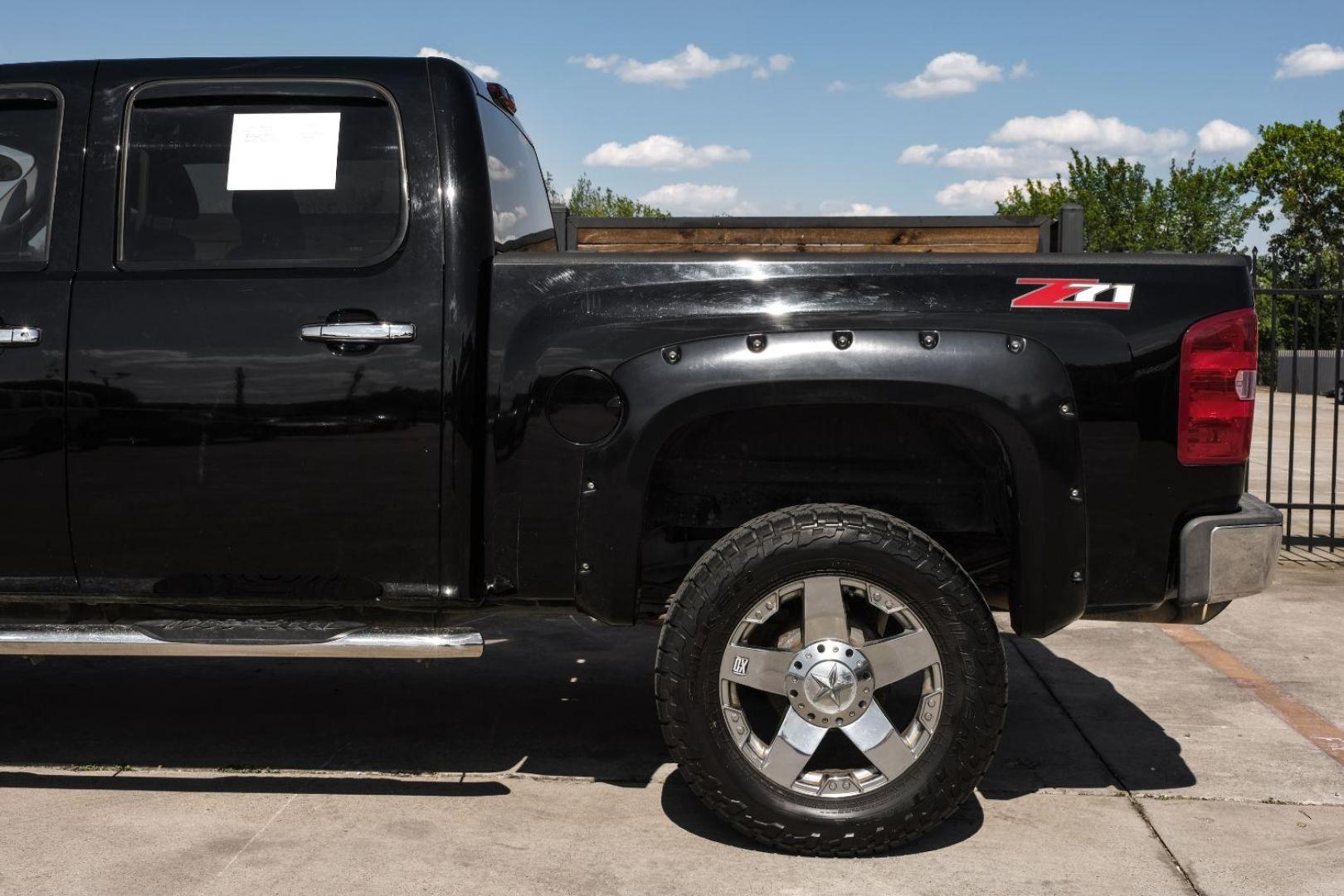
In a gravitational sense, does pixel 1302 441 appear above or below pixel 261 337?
below

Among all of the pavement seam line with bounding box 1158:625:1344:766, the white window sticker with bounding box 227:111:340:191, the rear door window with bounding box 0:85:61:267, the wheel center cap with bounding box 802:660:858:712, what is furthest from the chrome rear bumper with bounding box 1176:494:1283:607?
the rear door window with bounding box 0:85:61:267

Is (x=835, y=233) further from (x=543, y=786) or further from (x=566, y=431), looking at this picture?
(x=543, y=786)

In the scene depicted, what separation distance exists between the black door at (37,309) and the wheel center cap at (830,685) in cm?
207

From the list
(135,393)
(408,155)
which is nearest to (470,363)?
(408,155)

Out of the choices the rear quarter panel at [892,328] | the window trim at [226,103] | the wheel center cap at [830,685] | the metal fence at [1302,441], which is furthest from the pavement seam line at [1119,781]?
the window trim at [226,103]

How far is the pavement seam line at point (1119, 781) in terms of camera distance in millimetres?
3434

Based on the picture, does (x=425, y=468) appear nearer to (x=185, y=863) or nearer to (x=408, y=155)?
(x=408, y=155)

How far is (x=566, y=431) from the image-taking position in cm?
348

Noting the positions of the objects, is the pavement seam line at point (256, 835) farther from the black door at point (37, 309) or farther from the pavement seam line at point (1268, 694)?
the pavement seam line at point (1268, 694)

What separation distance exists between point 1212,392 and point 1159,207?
41.4 metres

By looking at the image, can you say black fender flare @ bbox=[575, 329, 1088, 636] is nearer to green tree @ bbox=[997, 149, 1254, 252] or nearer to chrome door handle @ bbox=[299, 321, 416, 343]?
chrome door handle @ bbox=[299, 321, 416, 343]

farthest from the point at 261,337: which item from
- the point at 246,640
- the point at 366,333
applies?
the point at 246,640

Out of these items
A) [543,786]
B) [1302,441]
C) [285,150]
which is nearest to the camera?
[285,150]

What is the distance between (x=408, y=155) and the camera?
12.1 ft
